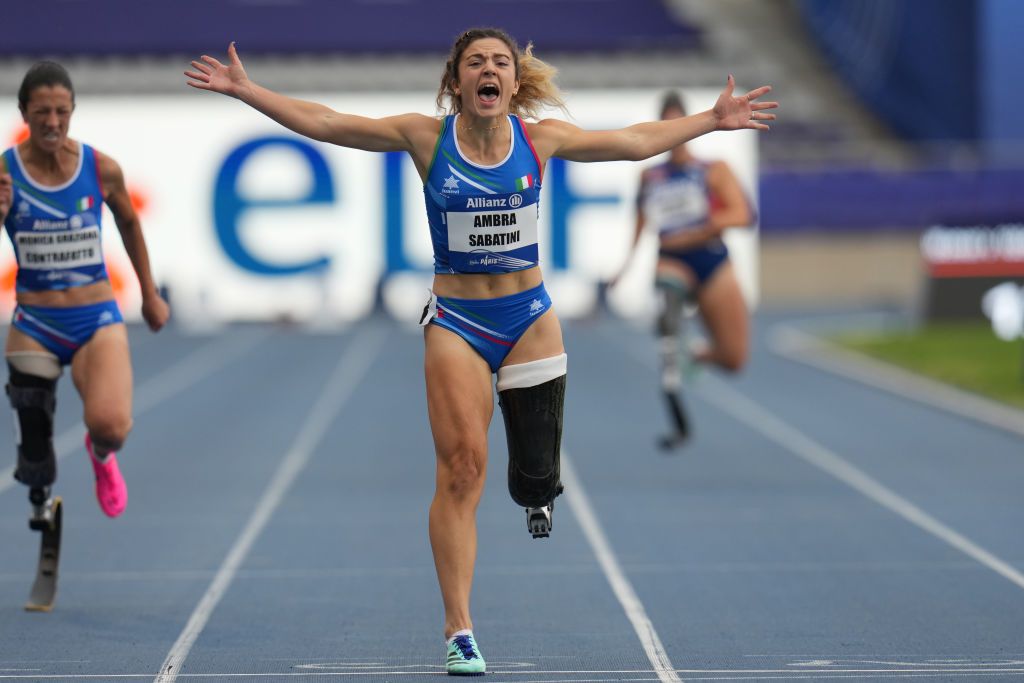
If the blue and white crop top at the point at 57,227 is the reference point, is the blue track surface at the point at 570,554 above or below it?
below

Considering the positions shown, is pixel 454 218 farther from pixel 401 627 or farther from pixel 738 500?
pixel 738 500

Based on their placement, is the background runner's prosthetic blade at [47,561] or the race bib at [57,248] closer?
the race bib at [57,248]

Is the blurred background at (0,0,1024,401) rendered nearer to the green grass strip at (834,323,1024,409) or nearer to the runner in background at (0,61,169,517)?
the green grass strip at (834,323,1024,409)

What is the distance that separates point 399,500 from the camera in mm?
11703

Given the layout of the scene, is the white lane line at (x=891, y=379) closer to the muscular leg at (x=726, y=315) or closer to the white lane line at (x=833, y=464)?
the white lane line at (x=833, y=464)

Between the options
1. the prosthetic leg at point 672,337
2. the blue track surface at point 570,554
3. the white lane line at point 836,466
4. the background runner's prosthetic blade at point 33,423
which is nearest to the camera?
the blue track surface at point 570,554

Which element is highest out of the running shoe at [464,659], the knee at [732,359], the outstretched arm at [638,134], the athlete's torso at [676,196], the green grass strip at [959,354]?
the outstretched arm at [638,134]

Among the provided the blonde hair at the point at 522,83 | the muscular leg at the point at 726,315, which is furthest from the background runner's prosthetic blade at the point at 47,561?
the muscular leg at the point at 726,315

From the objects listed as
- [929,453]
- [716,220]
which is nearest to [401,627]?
[716,220]

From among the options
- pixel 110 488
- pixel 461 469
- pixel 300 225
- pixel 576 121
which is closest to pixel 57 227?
pixel 110 488

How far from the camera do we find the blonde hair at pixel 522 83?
6.11 m

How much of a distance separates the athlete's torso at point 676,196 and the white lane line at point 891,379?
402cm

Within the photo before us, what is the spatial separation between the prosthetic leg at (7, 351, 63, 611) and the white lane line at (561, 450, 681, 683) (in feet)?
7.56

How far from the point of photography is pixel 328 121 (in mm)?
6090
